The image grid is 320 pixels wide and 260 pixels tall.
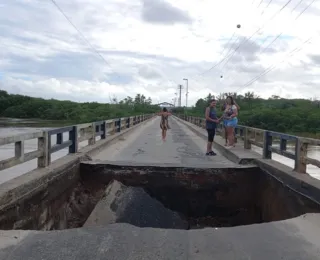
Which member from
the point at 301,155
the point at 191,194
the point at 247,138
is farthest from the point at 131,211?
the point at 247,138

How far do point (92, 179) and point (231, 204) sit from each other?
314cm

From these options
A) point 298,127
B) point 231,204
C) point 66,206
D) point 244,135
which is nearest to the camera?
point 66,206

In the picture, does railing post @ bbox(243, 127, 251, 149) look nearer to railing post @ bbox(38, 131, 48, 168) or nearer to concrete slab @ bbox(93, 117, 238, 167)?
concrete slab @ bbox(93, 117, 238, 167)

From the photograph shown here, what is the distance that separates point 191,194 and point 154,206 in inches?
45.1

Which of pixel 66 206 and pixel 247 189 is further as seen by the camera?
pixel 247 189

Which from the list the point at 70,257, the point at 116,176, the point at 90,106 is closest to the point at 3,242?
the point at 70,257

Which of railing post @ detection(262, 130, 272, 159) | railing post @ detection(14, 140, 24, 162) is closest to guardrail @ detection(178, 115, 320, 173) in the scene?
railing post @ detection(262, 130, 272, 159)

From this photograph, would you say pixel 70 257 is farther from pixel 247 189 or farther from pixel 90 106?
pixel 90 106

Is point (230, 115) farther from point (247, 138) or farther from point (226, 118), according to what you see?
point (247, 138)

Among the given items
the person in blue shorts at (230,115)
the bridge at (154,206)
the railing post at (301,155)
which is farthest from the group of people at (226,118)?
the railing post at (301,155)

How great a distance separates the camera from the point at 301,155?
7250 mm

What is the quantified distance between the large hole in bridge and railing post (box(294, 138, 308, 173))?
76 centimetres

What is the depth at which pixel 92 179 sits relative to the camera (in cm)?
909

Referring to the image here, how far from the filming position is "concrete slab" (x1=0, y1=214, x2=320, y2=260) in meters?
4.01
